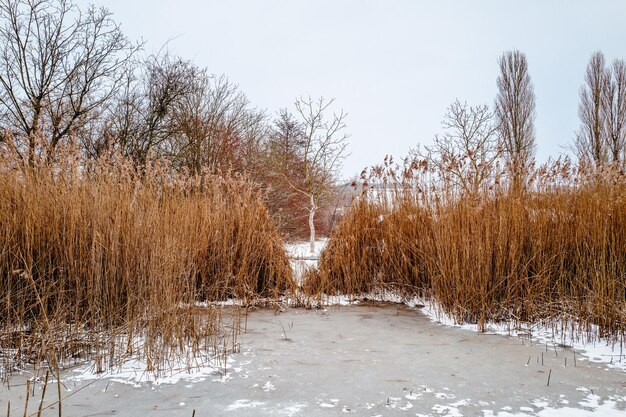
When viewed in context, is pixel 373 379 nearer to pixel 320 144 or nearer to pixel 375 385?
pixel 375 385

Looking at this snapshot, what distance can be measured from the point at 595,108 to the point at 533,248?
17078 millimetres

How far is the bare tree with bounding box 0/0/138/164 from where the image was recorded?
30.5 feet

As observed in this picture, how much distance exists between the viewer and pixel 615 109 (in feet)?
54.2

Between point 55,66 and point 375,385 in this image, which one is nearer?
point 375,385

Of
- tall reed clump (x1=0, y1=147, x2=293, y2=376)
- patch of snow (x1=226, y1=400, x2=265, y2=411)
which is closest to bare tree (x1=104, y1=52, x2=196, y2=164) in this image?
tall reed clump (x1=0, y1=147, x2=293, y2=376)

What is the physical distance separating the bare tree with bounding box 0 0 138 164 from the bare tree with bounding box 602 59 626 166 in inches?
707

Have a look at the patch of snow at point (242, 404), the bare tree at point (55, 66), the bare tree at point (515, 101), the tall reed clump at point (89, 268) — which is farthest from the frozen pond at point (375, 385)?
the bare tree at point (515, 101)

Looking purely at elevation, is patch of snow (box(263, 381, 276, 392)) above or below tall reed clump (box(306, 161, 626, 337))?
below

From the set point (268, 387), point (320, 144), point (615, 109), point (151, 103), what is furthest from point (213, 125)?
point (615, 109)

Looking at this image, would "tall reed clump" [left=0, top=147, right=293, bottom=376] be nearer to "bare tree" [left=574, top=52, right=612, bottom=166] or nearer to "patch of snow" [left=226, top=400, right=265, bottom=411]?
"patch of snow" [left=226, top=400, right=265, bottom=411]

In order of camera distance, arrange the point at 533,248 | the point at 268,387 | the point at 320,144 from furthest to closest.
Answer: the point at 320,144
the point at 533,248
the point at 268,387

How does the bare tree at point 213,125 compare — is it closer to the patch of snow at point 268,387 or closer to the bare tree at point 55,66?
the bare tree at point 55,66

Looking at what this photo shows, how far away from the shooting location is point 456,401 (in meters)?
1.82

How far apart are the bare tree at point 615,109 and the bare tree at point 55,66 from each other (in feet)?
58.9
